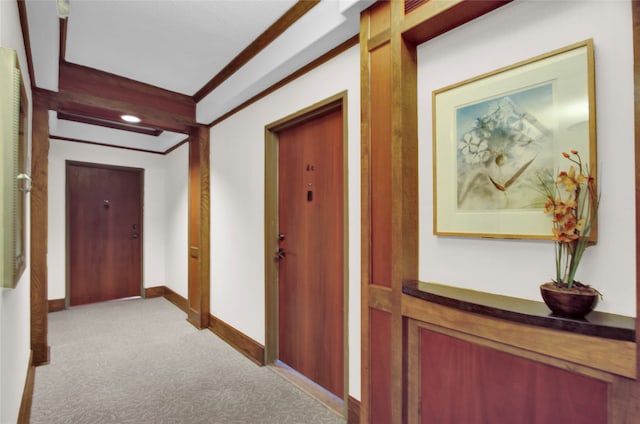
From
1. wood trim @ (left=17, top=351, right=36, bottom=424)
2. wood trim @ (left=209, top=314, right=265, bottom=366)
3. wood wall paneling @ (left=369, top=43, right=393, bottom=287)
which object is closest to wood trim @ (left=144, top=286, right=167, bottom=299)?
wood trim @ (left=209, top=314, right=265, bottom=366)

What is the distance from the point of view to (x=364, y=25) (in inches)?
67.9

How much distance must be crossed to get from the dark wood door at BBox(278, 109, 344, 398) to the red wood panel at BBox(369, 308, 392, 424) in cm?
47

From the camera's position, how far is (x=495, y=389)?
126 centimetres

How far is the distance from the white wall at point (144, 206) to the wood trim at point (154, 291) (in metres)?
→ 0.06

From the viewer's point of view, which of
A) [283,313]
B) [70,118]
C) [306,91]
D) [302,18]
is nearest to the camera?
[302,18]

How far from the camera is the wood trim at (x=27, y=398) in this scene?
6.11 feet

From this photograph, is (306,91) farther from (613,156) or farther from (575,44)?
(613,156)

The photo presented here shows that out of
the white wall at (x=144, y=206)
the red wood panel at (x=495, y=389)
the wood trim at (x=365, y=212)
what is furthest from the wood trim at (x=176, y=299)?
the red wood panel at (x=495, y=389)

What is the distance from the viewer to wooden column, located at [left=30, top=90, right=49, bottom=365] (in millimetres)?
2717

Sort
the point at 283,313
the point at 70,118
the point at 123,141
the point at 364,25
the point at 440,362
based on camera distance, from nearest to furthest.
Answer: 1. the point at 440,362
2. the point at 364,25
3. the point at 283,313
4. the point at 70,118
5. the point at 123,141

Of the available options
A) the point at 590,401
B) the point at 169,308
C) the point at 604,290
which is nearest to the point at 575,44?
the point at 604,290

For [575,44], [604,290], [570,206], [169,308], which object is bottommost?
[169,308]

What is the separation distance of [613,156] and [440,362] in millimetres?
1050

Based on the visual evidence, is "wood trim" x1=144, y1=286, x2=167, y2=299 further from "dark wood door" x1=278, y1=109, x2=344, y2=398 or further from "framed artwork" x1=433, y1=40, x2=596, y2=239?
"framed artwork" x1=433, y1=40, x2=596, y2=239
